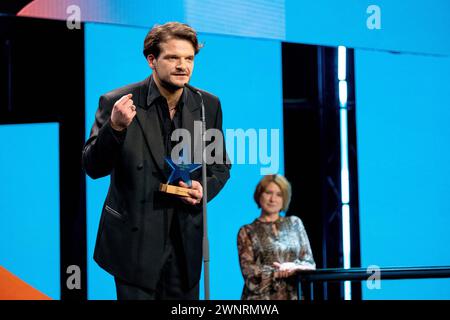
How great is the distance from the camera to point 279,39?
5328 mm

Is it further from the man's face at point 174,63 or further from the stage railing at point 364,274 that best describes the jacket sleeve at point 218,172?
the stage railing at point 364,274

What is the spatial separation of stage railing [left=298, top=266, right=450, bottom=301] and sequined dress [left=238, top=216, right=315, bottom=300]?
0.16 metres

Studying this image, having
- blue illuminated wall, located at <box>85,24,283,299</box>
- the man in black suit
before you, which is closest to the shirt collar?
the man in black suit

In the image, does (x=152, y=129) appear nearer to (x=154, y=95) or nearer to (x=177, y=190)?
(x=154, y=95)

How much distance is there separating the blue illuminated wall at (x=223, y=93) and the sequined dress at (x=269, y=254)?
21.7 inches

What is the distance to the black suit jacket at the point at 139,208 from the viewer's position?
10.4 ft

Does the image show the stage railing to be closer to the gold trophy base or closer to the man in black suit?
the man in black suit

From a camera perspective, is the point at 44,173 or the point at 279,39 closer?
the point at 44,173

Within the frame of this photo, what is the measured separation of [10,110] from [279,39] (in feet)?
6.05

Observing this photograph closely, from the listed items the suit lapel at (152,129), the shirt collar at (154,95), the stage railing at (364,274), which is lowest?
the stage railing at (364,274)

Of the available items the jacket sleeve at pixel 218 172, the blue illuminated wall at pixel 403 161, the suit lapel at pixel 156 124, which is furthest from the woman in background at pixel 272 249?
the suit lapel at pixel 156 124

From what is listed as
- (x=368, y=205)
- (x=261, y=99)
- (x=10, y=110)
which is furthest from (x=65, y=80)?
(x=368, y=205)
